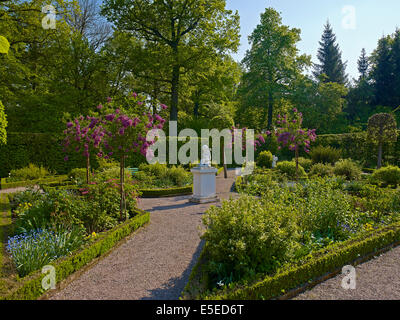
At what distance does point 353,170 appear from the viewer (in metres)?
13.6

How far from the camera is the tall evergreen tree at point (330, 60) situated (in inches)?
1564

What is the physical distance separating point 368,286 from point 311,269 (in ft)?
2.72

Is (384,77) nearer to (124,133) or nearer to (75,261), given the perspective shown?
(124,133)

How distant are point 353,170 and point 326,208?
30.4 feet

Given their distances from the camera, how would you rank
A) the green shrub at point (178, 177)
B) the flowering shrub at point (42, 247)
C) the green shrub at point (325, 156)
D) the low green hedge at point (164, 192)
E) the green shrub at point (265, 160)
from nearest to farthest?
1. the flowering shrub at point (42, 247)
2. the low green hedge at point (164, 192)
3. the green shrub at point (178, 177)
4. the green shrub at point (325, 156)
5. the green shrub at point (265, 160)

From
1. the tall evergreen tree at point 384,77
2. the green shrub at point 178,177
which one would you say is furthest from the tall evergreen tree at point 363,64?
the green shrub at point 178,177

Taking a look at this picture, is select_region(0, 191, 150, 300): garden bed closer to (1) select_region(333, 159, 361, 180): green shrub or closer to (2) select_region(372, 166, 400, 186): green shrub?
(2) select_region(372, 166, 400, 186): green shrub

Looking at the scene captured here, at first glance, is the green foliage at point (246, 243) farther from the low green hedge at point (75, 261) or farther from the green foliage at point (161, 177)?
the green foliage at point (161, 177)

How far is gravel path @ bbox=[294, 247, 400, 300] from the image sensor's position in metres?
3.76

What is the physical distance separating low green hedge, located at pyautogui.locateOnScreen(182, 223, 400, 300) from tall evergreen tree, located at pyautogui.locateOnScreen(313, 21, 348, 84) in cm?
3912

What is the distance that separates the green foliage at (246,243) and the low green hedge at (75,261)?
1.96m

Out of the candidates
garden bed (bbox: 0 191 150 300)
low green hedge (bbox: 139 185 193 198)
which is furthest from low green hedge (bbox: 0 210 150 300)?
low green hedge (bbox: 139 185 193 198)
